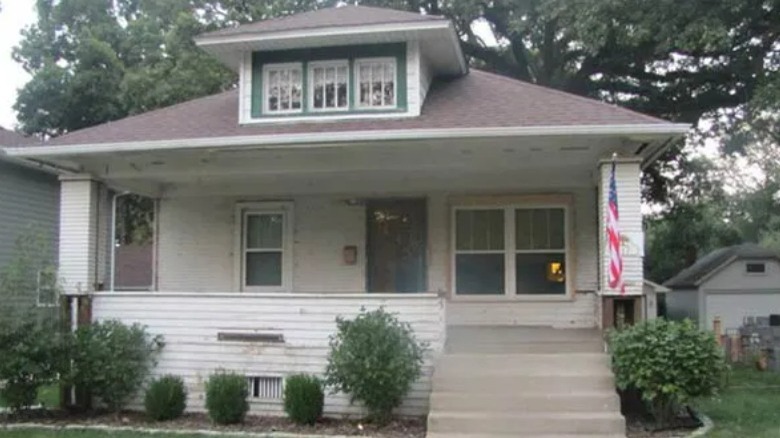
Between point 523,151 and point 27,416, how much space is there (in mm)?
6926

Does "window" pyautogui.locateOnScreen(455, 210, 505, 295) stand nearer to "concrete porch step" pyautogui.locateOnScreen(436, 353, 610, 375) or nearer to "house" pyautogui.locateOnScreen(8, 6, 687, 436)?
"house" pyautogui.locateOnScreen(8, 6, 687, 436)

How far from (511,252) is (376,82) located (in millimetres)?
3294

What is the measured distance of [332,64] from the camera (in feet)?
38.0

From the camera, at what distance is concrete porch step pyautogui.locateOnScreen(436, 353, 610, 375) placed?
8.95 metres

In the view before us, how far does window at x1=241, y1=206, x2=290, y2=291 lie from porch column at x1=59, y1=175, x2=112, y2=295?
2651mm

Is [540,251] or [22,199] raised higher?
[22,199]

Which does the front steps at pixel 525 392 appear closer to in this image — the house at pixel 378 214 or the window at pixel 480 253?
the house at pixel 378 214

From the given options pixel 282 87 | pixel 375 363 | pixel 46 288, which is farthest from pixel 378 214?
pixel 46 288

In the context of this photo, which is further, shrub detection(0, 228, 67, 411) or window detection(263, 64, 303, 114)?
window detection(263, 64, 303, 114)

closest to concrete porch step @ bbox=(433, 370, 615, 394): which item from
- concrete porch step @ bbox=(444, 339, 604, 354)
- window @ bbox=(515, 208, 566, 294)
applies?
concrete porch step @ bbox=(444, 339, 604, 354)

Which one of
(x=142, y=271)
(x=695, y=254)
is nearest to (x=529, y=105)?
(x=142, y=271)

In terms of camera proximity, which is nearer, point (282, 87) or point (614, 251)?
point (614, 251)

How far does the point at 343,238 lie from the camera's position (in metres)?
12.7

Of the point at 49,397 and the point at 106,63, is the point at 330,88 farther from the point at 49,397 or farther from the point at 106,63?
the point at 106,63
